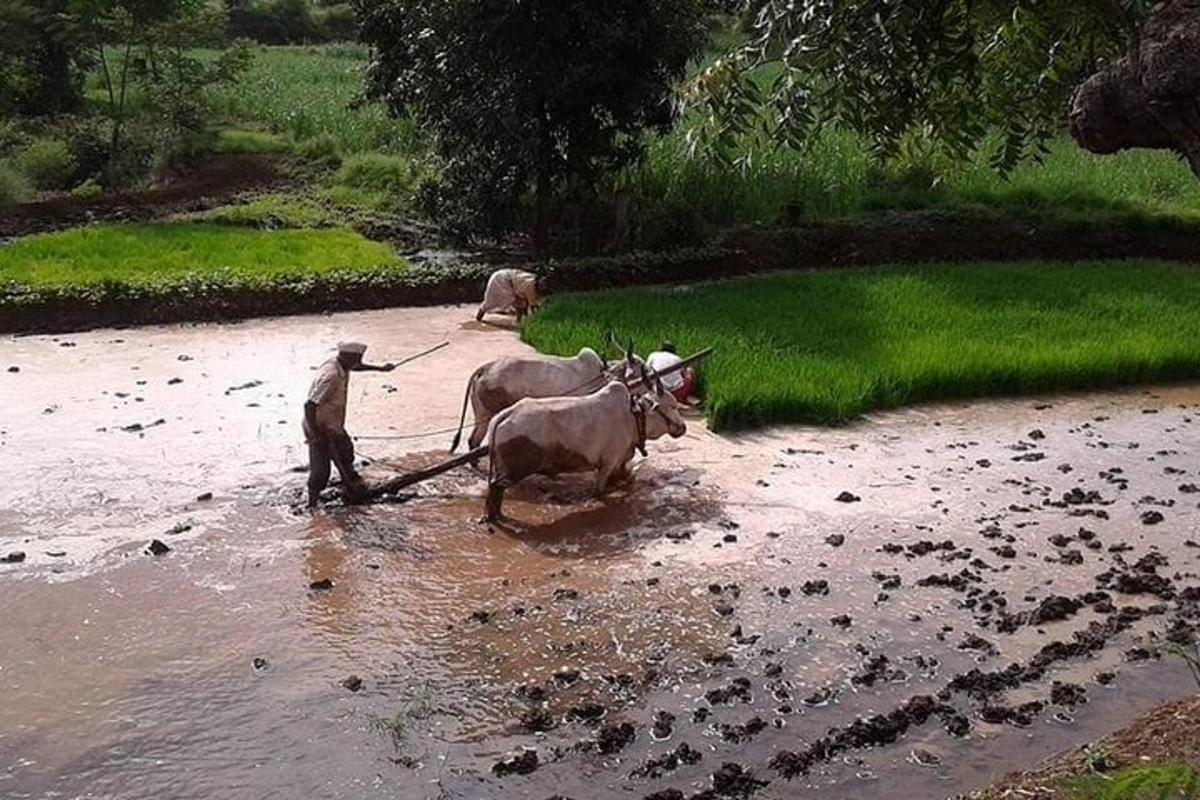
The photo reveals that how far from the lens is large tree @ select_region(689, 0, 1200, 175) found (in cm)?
399

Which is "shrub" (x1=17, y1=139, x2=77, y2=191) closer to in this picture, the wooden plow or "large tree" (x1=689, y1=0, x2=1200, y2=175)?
the wooden plow

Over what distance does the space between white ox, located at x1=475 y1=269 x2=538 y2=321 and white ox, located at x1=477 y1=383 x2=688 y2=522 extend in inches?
226

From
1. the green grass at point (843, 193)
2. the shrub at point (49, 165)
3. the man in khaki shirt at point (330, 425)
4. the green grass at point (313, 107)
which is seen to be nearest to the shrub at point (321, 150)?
the green grass at point (313, 107)

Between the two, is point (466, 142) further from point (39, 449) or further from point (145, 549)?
point (145, 549)

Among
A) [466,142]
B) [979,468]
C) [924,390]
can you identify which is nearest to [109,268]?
[466,142]

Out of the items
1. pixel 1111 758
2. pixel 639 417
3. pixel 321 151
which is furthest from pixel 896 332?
pixel 321 151

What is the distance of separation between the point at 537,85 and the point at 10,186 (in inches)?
378

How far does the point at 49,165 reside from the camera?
2277cm

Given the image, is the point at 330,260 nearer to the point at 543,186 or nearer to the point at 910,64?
the point at 543,186

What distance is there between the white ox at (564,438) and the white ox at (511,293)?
5741 millimetres

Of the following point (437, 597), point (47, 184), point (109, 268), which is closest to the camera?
point (437, 597)

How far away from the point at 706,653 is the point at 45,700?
3.22 m

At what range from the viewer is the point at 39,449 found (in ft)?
31.5

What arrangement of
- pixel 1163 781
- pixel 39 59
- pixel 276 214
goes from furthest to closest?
pixel 39 59 < pixel 276 214 < pixel 1163 781
